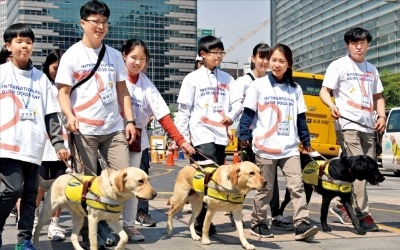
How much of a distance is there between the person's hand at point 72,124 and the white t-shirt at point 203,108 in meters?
1.66

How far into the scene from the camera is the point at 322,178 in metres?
6.40

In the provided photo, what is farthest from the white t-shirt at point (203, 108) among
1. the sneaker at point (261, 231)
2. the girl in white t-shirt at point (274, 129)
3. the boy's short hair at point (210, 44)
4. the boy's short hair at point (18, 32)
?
the boy's short hair at point (18, 32)

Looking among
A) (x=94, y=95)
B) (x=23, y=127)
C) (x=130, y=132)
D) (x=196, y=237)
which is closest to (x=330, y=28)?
(x=196, y=237)

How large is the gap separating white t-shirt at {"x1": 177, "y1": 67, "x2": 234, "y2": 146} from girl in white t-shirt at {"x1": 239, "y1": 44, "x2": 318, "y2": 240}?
36 centimetres

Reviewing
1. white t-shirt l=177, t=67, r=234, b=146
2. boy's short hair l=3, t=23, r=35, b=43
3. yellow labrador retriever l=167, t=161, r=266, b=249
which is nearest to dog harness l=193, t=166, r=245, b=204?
yellow labrador retriever l=167, t=161, r=266, b=249

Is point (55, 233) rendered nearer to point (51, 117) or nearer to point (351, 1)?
point (51, 117)

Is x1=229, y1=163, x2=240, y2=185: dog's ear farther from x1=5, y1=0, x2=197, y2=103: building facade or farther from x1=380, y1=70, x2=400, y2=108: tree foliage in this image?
x1=5, y1=0, x2=197, y2=103: building facade

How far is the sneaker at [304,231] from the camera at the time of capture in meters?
5.67

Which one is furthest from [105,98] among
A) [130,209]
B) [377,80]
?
[377,80]

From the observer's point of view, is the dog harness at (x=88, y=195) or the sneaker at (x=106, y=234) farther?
the sneaker at (x=106, y=234)

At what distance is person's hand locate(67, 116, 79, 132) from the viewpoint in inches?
A: 197

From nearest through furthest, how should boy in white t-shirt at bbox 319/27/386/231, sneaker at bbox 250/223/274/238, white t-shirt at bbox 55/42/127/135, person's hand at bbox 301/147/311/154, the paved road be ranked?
1. white t-shirt at bbox 55/42/127/135
2. the paved road
3. sneaker at bbox 250/223/274/238
4. person's hand at bbox 301/147/311/154
5. boy in white t-shirt at bbox 319/27/386/231

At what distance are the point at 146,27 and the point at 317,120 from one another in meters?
127

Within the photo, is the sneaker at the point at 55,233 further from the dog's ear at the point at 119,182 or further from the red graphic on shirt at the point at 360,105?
the red graphic on shirt at the point at 360,105
